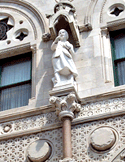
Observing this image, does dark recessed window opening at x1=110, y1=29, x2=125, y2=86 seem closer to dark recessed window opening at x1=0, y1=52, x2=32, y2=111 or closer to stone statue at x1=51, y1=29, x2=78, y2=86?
stone statue at x1=51, y1=29, x2=78, y2=86

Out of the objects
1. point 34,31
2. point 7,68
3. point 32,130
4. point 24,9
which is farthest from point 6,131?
point 24,9

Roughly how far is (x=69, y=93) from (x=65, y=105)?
375mm

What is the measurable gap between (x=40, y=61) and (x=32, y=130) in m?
2.60

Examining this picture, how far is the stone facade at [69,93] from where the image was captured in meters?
12.4

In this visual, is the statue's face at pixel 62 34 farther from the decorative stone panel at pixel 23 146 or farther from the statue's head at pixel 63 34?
the decorative stone panel at pixel 23 146

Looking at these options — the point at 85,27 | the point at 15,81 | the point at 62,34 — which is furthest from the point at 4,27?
the point at 85,27

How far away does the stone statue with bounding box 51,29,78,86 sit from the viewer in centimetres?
1354

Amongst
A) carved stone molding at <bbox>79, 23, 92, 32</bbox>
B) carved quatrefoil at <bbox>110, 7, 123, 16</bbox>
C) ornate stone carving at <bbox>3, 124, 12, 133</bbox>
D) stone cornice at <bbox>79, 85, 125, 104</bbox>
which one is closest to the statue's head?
carved stone molding at <bbox>79, 23, 92, 32</bbox>

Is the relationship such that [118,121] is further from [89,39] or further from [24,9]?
[24,9]

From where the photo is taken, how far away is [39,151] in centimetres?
1270

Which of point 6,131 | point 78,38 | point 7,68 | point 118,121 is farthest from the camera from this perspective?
point 7,68

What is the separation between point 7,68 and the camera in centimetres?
1574

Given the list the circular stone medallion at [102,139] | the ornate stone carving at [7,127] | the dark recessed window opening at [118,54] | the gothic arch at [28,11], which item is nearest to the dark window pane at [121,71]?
the dark recessed window opening at [118,54]

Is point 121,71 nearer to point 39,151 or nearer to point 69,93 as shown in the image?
point 69,93
